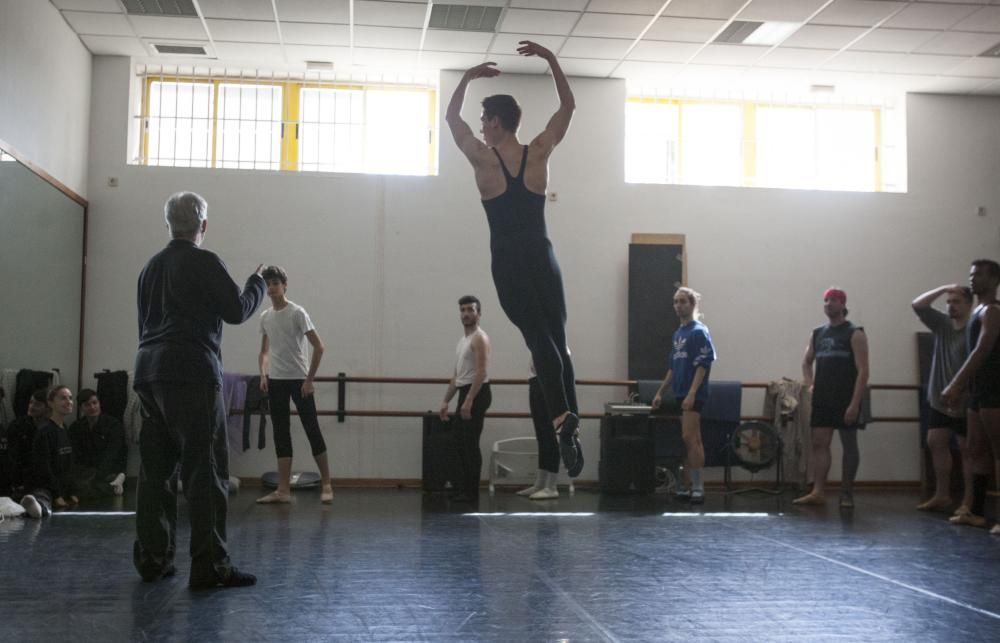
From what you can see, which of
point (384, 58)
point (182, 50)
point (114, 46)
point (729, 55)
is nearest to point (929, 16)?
point (729, 55)

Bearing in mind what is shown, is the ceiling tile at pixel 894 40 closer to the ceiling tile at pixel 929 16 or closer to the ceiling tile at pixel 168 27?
the ceiling tile at pixel 929 16

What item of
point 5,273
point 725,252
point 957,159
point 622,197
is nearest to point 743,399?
point 725,252

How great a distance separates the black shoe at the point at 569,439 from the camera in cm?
254

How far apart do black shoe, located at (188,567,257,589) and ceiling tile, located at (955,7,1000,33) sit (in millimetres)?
5997

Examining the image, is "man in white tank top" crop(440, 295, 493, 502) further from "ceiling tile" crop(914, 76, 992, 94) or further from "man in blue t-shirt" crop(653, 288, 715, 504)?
"ceiling tile" crop(914, 76, 992, 94)

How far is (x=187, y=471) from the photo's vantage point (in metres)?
3.35

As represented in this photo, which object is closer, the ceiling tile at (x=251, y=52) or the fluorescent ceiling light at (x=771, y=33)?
the fluorescent ceiling light at (x=771, y=33)

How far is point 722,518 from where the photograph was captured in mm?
5672

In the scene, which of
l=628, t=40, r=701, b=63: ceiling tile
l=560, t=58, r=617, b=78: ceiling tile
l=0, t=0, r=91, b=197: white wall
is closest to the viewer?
l=0, t=0, r=91, b=197: white wall

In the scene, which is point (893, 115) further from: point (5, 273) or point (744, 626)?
point (5, 273)

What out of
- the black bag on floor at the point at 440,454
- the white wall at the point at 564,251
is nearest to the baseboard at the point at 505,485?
the white wall at the point at 564,251

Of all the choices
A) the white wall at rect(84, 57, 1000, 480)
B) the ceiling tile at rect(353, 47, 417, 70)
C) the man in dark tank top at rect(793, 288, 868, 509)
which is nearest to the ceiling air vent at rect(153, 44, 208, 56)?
the white wall at rect(84, 57, 1000, 480)

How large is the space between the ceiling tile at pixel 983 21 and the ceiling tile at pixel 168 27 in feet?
17.9

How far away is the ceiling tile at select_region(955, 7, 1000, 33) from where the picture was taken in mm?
6395
